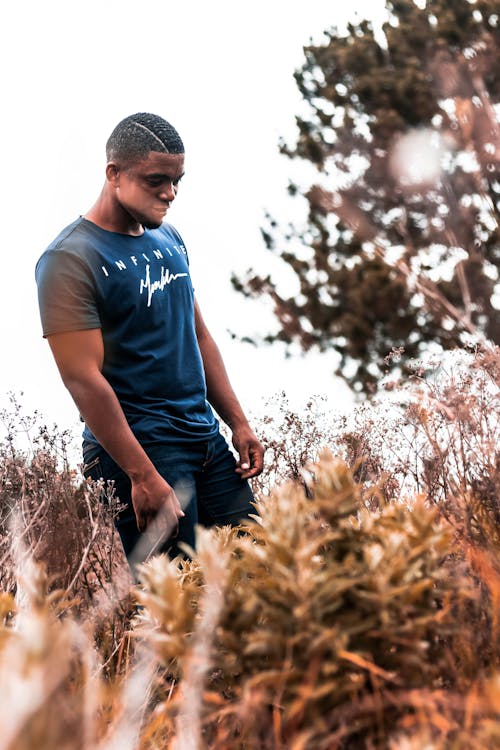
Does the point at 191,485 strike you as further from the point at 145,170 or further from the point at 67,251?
the point at 145,170

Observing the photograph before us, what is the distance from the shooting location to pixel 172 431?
9.58ft

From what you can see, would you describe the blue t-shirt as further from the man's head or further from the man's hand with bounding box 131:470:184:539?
the man's hand with bounding box 131:470:184:539

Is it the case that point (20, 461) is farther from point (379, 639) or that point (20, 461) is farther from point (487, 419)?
point (379, 639)

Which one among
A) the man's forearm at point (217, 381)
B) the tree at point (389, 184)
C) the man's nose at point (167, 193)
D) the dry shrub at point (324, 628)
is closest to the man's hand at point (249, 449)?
the man's forearm at point (217, 381)

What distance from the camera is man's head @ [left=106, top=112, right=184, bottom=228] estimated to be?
288 centimetres

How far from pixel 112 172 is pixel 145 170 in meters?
0.15

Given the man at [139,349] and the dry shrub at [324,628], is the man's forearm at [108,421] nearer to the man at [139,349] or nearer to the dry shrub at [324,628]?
the man at [139,349]

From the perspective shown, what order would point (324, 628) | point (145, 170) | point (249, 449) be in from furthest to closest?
1. point (249, 449)
2. point (145, 170)
3. point (324, 628)

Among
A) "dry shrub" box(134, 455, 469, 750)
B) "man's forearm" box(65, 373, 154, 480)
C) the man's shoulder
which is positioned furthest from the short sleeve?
"dry shrub" box(134, 455, 469, 750)

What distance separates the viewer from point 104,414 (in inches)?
102

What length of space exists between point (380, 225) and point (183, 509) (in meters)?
10.1

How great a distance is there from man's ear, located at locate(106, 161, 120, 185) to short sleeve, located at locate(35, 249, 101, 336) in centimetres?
39

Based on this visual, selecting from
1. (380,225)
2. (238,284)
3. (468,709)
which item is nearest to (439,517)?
(468,709)
